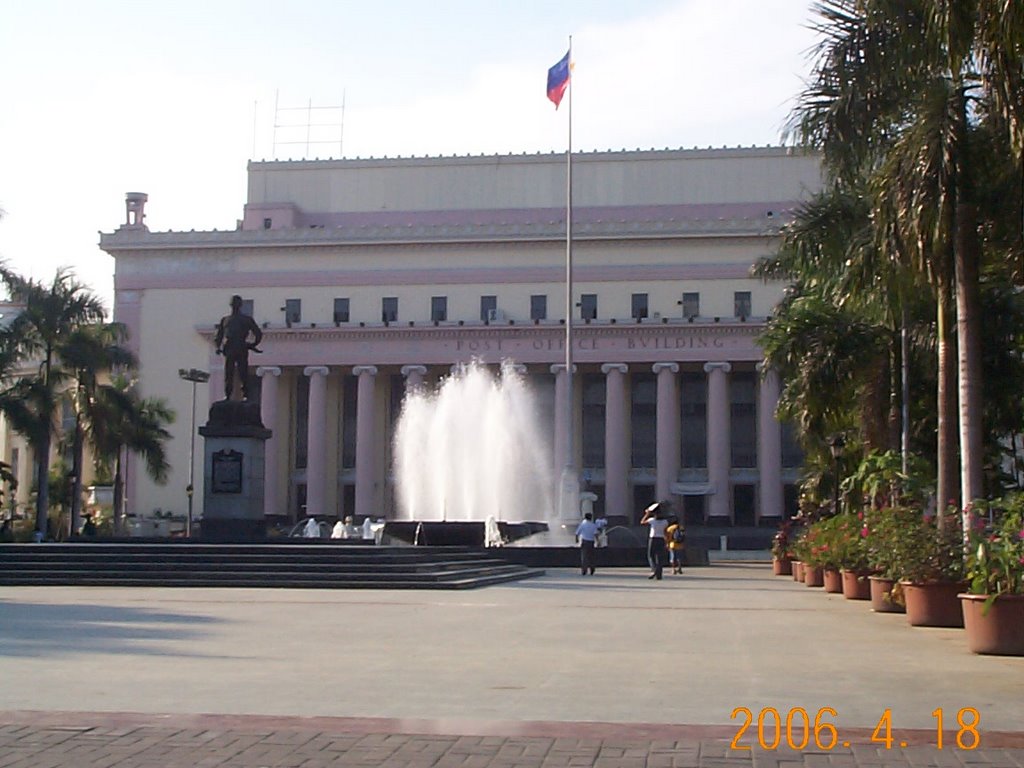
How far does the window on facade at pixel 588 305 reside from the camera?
89.5m

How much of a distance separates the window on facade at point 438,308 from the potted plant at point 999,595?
75.9 m

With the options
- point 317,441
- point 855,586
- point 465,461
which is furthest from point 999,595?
point 317,441

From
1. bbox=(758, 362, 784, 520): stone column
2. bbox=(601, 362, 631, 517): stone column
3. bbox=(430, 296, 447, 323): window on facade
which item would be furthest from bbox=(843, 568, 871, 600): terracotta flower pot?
bbox=(430, 296, 447, 323): window on facade

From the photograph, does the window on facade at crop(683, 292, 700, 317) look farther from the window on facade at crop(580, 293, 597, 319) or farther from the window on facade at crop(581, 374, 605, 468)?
the window on facade at crop(581, 374, 605, 468)

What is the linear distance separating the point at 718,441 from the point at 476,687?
74931 millimetres

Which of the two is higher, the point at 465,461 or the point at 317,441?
the point at 317,441

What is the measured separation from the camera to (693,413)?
91.9m

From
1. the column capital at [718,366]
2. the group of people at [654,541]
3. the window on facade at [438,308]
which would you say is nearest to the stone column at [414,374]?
the window on facade at [438,308]

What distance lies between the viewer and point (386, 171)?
94438 mm

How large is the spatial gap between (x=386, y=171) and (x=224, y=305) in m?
13.7

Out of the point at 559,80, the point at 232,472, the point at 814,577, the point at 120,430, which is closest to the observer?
the point at 814,577

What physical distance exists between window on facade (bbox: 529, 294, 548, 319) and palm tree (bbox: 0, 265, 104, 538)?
32990 mm

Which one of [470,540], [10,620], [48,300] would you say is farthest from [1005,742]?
[48,300]
